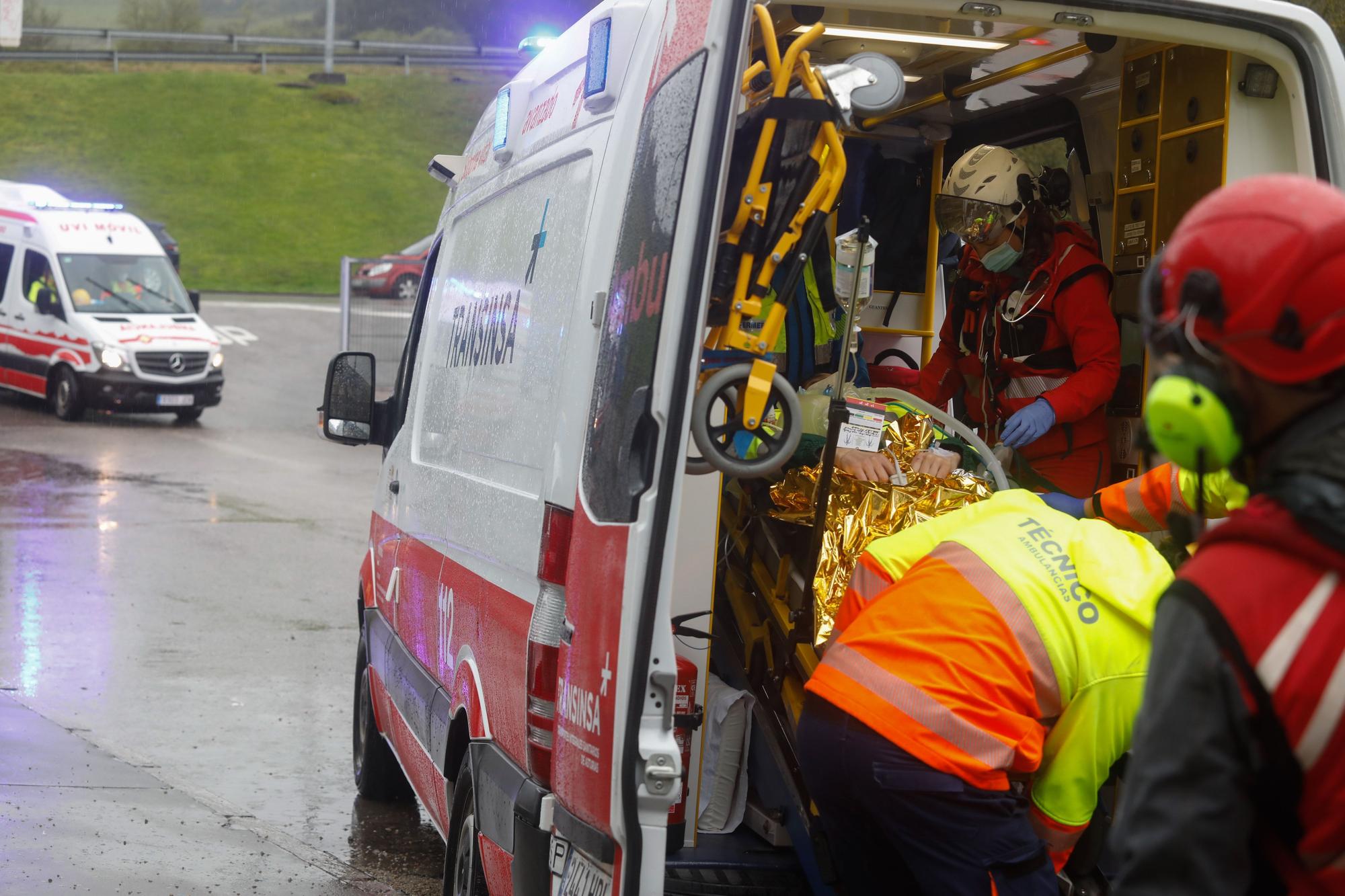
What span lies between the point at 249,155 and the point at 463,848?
167ft

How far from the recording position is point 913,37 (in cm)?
509

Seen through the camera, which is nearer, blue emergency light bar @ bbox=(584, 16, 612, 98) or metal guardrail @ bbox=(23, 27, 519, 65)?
blue emergency light bar @ bbox=(584, 16, 612, 98)

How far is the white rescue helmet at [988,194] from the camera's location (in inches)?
206

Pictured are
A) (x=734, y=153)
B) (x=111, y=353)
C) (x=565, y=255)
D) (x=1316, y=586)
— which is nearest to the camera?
(x=1316, y=586)

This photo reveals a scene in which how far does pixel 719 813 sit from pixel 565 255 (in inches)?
60.4

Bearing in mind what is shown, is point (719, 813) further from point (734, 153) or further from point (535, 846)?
point (734, 153)

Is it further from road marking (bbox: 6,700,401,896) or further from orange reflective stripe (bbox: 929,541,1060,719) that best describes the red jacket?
road marking (bbox: 6,700,401,896)

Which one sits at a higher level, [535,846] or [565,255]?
[565,255]

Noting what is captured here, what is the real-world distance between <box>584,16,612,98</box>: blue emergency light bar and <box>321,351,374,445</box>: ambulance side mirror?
2.49 metres

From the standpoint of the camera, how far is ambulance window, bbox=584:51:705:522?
2768 millimetres

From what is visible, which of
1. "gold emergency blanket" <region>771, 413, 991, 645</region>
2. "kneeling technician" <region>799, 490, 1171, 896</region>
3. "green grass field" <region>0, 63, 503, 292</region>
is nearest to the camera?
"kneeling technician" <region>799, 490, 1171, 896</region>

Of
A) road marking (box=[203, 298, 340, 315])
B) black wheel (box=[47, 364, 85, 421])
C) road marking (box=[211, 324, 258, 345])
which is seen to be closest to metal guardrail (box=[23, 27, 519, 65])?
road marking (box=[203, 298, 340, 315])

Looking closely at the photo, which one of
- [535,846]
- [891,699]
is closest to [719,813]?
A: [535,846]

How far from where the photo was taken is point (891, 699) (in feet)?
9.46
